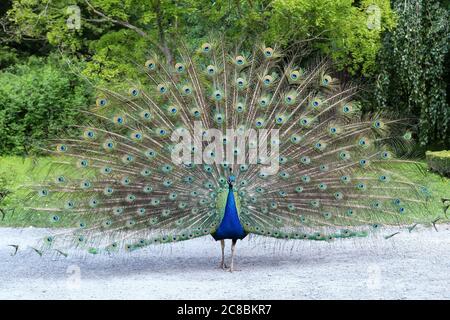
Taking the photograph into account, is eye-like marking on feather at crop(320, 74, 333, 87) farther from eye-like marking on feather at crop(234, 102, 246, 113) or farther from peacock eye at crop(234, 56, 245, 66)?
eye-like marking on feather at crop(234, 102, 246, 113)

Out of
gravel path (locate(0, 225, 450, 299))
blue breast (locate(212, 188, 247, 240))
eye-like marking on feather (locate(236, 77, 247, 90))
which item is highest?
eye-like marking on feather (locate(236, 77, 247, 90))

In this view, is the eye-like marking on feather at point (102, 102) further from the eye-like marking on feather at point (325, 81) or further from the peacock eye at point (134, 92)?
the eye-like marking on feather at point (325, 81)

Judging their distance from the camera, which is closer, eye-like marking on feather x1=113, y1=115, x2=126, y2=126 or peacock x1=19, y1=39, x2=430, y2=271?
peacock x1=19, y1=39, x2=430, y2=271

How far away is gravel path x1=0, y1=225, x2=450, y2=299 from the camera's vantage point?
6.69 metres

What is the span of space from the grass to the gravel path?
1.61ft

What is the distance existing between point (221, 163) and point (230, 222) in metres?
0.52

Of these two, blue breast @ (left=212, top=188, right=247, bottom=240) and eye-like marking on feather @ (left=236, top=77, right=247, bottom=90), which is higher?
eye-like marking on feather @ (left=236, top=77, right=247, bottom=90)

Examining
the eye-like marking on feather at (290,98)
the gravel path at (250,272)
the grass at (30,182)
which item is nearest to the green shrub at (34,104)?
the grass at (30,182)

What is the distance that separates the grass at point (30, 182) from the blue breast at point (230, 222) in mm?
1415

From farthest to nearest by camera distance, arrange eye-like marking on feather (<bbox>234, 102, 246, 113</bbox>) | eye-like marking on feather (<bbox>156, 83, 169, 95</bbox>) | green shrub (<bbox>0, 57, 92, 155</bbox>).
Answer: green shrub (<bbox>0, 57, 92, 155</bbox>)
eye-like marking on feather (<bbox>156, 83, 169, 95</bbox>)
eye-like marking on feather (<bbox>234, 102, 246, 113</bbox>)

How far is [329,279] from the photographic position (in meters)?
7.27

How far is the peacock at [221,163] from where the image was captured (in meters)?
7.32

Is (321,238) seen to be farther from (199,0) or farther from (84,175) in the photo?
(199,0)

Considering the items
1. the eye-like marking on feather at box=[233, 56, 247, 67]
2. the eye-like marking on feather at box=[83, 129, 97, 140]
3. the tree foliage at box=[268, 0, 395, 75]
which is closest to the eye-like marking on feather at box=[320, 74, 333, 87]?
the eye-like marking on feather at box=[233, 56, 247, 67]
